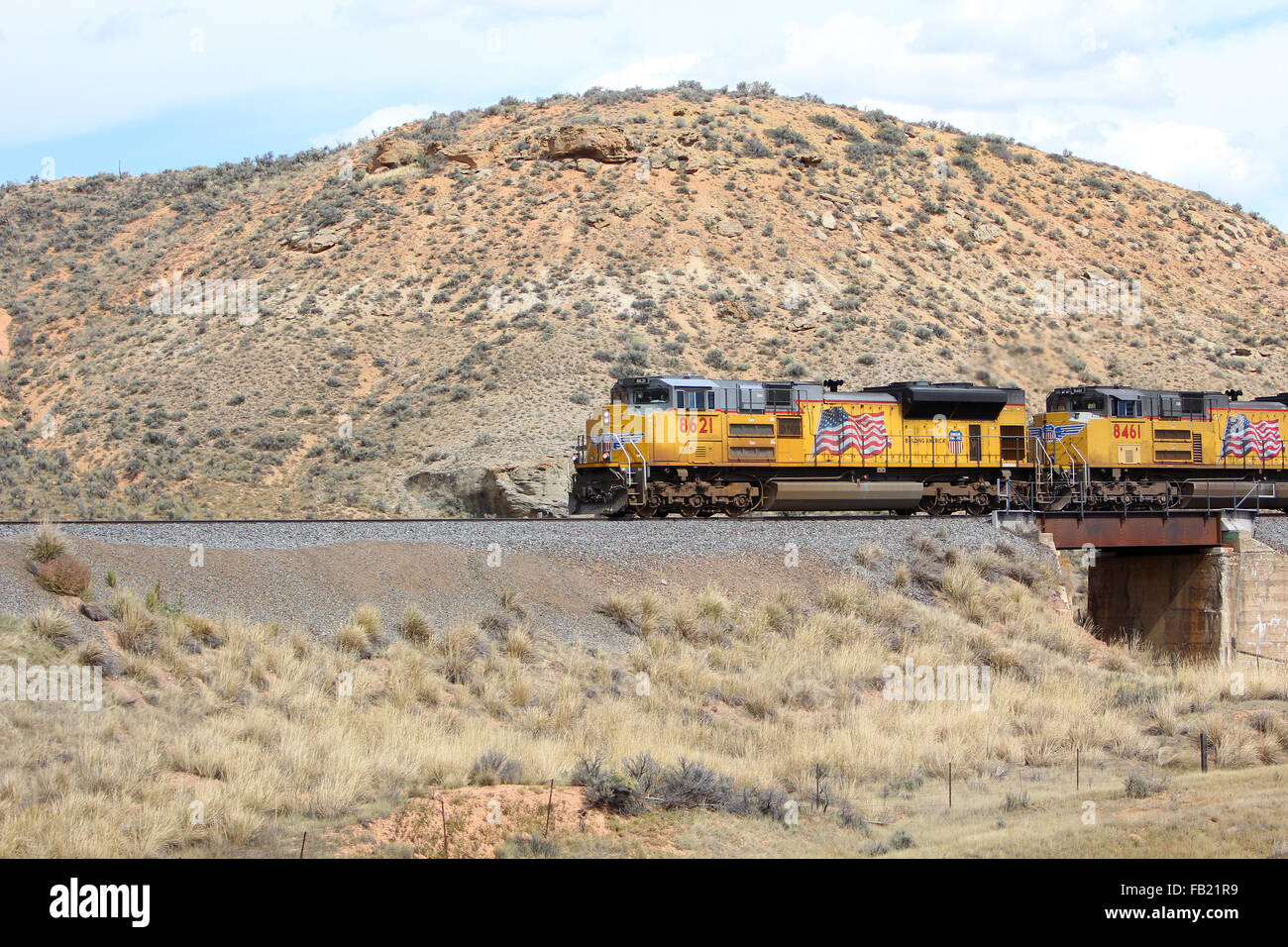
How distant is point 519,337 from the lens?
48219mm

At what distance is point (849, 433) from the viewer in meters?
27.6

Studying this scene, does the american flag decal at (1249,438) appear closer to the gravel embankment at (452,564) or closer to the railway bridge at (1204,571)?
the railway bridge at (1204,571)

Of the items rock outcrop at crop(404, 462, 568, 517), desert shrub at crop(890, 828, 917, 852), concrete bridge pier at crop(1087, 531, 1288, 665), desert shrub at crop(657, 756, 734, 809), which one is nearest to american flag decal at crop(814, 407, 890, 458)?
concrete bridge pier at crop(1087, 531, 1288, 665)

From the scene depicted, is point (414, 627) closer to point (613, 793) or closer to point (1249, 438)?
point (613, 793)

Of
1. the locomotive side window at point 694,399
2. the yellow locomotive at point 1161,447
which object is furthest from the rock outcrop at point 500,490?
the yellow locomotive at point 1161,447

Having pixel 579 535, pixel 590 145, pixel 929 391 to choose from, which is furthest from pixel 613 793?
pixel 590 145

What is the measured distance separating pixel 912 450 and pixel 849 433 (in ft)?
6.01

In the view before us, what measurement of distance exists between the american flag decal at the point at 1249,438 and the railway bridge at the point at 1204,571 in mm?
4073

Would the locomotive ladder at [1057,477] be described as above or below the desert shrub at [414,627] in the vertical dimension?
above

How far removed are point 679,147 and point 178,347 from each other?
1068 inches

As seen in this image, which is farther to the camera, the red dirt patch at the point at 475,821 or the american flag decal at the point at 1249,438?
the american flag decal at the point at 1249,438

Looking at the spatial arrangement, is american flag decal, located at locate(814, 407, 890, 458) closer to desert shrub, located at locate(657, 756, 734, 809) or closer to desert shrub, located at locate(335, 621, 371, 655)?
desert shrub, located at locate(335, 621, 371, 655)

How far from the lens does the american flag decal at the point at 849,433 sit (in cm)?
2728
